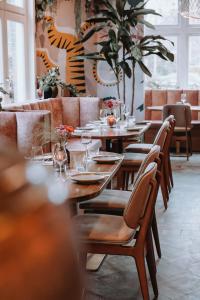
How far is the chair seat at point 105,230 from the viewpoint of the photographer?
8.29ft

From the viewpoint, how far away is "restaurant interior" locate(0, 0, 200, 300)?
166mm

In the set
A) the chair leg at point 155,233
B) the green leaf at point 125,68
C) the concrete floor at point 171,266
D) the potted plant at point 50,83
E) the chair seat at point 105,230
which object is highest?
the green leaf at point 125,68

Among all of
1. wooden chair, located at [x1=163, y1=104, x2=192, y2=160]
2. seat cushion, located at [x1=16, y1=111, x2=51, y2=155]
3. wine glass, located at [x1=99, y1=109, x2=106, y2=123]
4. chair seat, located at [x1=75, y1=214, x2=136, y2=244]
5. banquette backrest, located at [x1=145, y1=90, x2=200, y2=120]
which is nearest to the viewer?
chair seat, located at [x1=75, y1=214, x2=136, y2=244]

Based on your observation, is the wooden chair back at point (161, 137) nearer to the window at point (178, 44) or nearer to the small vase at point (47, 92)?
the small vase at point (47, 92)

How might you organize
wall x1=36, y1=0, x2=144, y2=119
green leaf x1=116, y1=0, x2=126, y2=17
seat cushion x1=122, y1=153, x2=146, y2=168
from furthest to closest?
wall x1=36, y1=0, x2=144, y2=119
green leaf x1=116, y1=0, x2=126, y2=17
seat cushion x1=122, y1=153, x2=146, y2=168

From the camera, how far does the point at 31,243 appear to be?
0.53ft

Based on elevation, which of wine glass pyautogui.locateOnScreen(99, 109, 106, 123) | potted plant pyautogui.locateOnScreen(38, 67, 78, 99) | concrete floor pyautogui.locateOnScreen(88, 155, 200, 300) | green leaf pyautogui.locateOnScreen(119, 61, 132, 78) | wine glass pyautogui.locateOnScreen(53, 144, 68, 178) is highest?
green leaf pyautogui.locateOnScreen(119, 61, 132, 78)

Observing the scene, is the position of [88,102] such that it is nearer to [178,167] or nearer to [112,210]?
[178,167]

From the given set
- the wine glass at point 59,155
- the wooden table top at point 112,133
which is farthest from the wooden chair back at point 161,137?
the wine glass at point 59,155

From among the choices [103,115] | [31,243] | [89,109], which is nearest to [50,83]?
[89,109]

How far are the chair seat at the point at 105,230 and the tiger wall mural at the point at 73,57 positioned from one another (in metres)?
5.59

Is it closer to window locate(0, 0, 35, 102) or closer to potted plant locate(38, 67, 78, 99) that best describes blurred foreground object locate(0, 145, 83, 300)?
window locate(0, 0, 35, 102)

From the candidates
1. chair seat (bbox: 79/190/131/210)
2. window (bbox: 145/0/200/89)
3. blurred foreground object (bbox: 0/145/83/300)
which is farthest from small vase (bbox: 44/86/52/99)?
blurred foreground object (bbox: 0/145/83/300)

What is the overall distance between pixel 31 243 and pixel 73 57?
27.3ft
